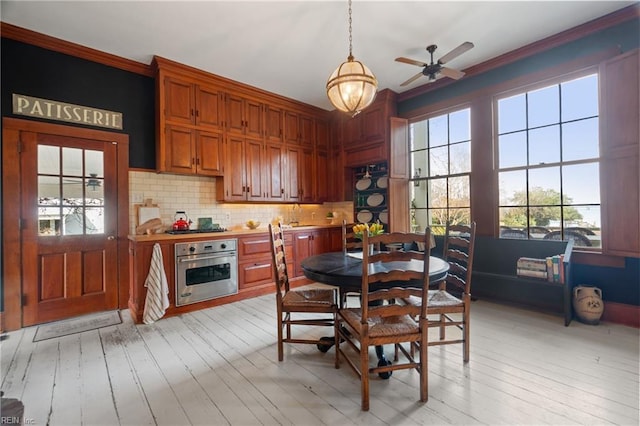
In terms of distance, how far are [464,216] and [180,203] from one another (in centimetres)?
413

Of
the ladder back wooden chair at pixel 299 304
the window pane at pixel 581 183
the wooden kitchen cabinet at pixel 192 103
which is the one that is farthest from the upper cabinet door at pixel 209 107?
the window pane at pixel 581 183

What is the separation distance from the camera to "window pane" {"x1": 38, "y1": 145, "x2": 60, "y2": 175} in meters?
3.14

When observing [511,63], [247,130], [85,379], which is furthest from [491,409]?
[247,130]

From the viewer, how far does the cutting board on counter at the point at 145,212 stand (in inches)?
146

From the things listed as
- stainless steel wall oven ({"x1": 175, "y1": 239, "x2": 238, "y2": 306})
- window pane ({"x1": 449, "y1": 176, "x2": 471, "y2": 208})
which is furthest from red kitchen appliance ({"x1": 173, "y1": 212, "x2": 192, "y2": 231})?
window pane ({"x1": 449, "y1": 176, "x2": 471, "y2": 208})

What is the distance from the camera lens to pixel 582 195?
3182mm

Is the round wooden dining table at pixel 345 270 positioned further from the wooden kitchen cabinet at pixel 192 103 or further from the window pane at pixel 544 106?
the wooden kitchen cabinet at pixel 192 103

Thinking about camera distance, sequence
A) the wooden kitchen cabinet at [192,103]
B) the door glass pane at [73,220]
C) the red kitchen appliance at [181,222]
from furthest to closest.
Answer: the red kitchen appliance at [181,222] → the wooden kitchen cabinet at [192,103] → the door glass pane at [73,220]

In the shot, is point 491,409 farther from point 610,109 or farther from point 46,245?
point 46,245

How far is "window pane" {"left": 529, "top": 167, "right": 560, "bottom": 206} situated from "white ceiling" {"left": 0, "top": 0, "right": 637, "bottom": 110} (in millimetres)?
1565

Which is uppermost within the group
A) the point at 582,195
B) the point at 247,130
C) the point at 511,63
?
the point at 511,63

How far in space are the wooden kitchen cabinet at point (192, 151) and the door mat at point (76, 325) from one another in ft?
6.14

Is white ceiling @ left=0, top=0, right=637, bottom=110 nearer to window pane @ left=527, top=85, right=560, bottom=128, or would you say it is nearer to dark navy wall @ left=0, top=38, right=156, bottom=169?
dark navy wall @ left=0, top=38, right=156, bottom=169

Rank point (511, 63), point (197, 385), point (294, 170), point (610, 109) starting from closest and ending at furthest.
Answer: point (197, 385) → point (610, 109) → point (511, 63) → point (294, 170)
